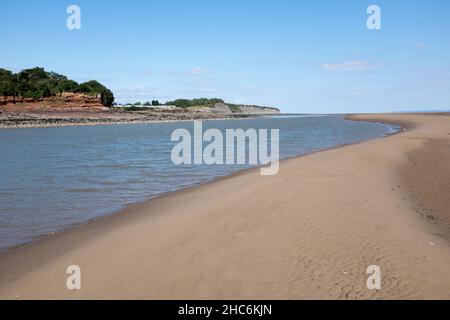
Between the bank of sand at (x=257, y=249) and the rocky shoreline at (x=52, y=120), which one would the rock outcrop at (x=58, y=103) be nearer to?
the rocky shoreline at (x=52, y=120)

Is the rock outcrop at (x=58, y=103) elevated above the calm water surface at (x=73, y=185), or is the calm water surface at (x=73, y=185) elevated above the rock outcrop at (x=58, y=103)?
the rock outcrop at (x=58, y=103)

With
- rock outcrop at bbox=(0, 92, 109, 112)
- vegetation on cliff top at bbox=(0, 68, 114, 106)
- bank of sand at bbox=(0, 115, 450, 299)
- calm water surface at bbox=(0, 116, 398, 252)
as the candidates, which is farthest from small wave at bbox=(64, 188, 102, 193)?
vegetation on cliff top at bbox=(0, 68, 114, 106)

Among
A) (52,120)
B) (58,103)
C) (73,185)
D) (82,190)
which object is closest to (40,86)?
(58,103)

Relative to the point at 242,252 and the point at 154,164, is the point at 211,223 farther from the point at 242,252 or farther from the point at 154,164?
the point at 154,164

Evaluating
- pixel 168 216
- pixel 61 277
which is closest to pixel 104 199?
pixel 168 216

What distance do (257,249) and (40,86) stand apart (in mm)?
93887

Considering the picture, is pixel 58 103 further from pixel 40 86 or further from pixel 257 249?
pixel 257 249

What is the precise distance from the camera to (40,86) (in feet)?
284

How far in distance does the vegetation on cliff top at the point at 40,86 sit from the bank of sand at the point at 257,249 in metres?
81.3

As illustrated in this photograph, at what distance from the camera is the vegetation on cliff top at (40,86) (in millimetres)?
77625

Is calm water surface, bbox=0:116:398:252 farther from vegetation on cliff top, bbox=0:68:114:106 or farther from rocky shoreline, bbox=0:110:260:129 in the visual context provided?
vegetation on cliff top, bbox=0:68:114:106

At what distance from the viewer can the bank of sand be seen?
178 inches

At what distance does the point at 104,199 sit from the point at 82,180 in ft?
10.3

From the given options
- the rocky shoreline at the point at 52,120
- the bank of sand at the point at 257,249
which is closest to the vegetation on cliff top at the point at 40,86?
the rocky shoreline at the point at 52,120
